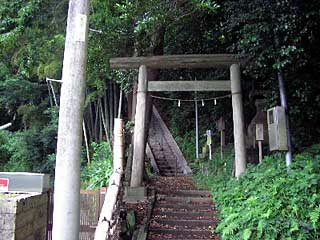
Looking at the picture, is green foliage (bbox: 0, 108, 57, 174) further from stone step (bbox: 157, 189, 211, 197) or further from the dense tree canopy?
stone step (bbox: 157, 189, 211, 197)

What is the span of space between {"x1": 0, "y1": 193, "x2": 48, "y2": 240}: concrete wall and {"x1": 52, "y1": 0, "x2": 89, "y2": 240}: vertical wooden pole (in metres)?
0.57

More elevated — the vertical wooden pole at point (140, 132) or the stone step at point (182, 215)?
the vertical wooden pole at point (140, 132)

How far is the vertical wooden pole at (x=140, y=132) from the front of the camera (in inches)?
337

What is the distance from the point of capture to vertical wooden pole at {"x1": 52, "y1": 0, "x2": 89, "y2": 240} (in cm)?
323

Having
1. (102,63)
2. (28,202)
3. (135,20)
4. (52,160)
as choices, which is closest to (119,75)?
(102,63)

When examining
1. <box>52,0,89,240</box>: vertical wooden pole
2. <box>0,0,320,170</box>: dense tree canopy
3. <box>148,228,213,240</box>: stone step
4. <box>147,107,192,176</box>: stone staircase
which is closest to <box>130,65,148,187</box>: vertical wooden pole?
<box>0,0,320,170</box>: dense tree canopy

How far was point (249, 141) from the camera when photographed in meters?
11.5

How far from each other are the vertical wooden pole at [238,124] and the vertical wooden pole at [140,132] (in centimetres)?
226

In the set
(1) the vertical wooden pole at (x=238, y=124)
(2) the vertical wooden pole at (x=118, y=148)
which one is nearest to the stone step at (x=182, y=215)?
(1) the vertical wooden pole at (x=238, y=124)

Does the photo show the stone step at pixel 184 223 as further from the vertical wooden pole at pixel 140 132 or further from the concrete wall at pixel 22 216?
the concrete wall at pixel 22 216

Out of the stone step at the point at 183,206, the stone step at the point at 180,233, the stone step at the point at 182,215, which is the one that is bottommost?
the stone step at the point at 180,233

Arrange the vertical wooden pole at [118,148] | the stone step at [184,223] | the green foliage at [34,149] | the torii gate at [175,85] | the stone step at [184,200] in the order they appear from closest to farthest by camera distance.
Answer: the vertical wooden pole at [118,148]
the stone step at [184,223]
the stone step at [184,200]
the torii gate at [175,85]
the green foliage at [34,149]

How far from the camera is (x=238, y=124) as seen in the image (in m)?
8.47

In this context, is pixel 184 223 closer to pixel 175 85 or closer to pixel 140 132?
pixel 140 132
